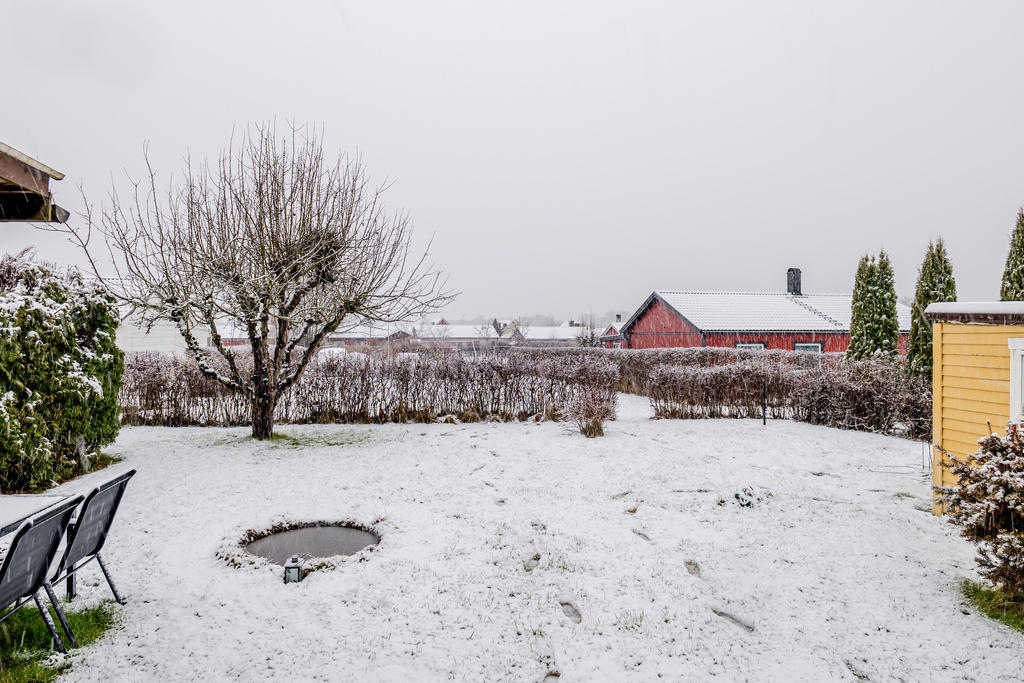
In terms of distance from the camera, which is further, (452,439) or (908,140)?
(908,140)

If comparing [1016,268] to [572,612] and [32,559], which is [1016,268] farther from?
[32,559]

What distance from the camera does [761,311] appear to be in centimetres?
2597

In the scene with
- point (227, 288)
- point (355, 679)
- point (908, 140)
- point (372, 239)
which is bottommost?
point (355, 679)

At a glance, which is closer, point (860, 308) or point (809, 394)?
point (809, 394)

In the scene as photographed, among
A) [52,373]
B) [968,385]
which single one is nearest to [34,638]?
[52,373]

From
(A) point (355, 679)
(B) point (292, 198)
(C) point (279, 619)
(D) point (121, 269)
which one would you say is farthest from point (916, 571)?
(D) point (121, 269)

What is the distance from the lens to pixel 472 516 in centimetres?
562

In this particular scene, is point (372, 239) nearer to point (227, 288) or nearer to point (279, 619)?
point (227, 288)

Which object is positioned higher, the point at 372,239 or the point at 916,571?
the point at 372,239

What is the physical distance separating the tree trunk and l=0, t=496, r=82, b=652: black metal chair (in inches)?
254

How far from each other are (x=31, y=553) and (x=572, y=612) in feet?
10.7

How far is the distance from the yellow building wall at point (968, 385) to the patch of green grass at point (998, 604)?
1.46m

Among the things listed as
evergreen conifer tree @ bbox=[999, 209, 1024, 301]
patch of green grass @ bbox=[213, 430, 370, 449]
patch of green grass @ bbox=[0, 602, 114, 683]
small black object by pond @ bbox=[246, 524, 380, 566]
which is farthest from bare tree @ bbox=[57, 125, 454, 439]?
evergreen conifer tree @ bbox=[999, 209, 1024, 301]

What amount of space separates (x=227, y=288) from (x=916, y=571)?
9.53m
